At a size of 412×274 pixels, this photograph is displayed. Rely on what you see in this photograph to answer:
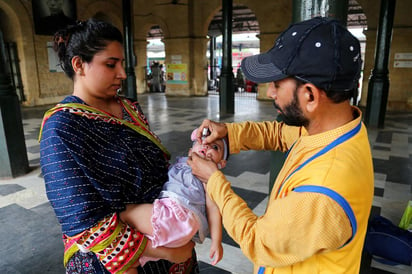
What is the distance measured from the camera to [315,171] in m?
0.97

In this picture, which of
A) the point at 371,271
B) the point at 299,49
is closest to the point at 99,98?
the point at 299,49

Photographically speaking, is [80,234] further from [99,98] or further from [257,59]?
[257,59]

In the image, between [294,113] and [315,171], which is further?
[294,113]

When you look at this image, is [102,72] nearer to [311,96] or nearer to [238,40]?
[311,96]

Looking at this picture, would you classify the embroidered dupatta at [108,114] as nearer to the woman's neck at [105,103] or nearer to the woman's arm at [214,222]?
the woman's neck at [105,103]

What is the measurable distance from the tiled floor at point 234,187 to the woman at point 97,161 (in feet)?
4.83

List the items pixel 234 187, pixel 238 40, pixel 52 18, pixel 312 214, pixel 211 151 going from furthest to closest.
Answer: pixel 238 40, pixel 52 18, pixel 234 187, pixel 211 151, pixel 312 214

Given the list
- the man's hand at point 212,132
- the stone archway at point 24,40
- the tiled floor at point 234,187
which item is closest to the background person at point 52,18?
the stone archway at point 24,40

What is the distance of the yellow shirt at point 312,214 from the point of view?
0.92 metres

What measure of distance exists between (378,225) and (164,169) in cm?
225

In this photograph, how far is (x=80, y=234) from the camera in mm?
1158

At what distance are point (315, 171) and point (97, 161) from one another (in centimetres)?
81

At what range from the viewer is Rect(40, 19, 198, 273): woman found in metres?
Result: 1.15

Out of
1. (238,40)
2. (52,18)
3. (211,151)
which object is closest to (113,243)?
(211,151)
